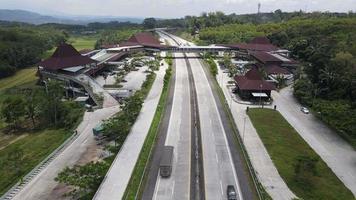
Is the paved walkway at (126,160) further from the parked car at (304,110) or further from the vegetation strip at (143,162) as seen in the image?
the parked car at (304,110)

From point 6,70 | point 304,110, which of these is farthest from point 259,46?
point 6,70

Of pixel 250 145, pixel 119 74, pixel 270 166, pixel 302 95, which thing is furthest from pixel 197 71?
pixel 270 166

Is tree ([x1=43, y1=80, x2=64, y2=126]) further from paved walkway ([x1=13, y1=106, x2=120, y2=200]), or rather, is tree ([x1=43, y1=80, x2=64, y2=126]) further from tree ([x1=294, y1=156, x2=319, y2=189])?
tree ([x1=294, y1=156, x2=319, y2=189])

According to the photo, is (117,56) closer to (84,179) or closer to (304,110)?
(304,110)

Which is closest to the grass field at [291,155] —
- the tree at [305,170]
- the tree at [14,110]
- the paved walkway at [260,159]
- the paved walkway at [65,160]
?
the tree at [305,170]

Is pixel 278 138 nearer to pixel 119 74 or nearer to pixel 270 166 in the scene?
pixel 270 166

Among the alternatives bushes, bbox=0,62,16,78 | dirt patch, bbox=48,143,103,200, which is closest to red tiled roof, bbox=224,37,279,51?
bushes, bbox=0,62,16,78
